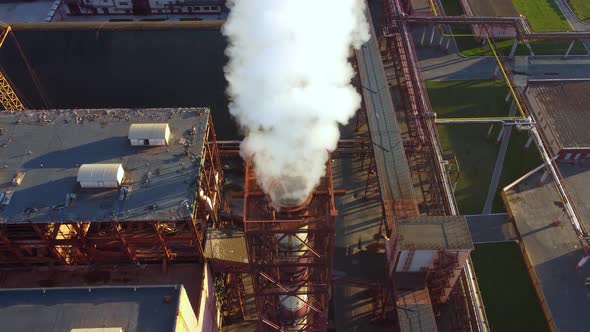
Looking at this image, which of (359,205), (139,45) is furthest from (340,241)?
(139,45)

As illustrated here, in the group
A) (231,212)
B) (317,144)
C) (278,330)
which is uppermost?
(231,212)

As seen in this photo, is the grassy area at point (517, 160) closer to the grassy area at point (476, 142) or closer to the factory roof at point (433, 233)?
the grassy area at point (476, 142)

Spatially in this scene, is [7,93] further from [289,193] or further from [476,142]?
[476,142]

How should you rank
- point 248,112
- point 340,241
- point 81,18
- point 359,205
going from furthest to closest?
point 81,18 < point 359,205 < point 340,241 < point 248,112

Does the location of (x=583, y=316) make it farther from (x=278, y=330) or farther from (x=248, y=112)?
(x=248, y=112)

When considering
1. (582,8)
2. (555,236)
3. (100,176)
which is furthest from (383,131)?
(582,8)

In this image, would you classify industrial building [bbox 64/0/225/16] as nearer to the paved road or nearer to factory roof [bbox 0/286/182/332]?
the paved road
